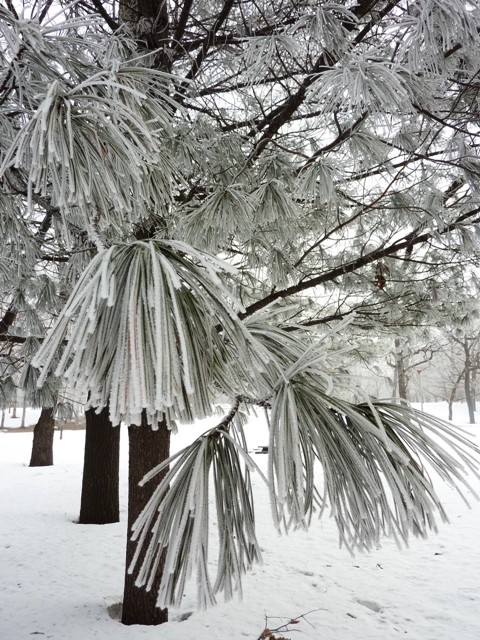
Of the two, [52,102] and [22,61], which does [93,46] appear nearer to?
[22,61]

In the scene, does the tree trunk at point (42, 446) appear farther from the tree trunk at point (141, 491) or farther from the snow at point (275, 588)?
the tree trunk at point (141, 491)

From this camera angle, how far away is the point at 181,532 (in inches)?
25.7

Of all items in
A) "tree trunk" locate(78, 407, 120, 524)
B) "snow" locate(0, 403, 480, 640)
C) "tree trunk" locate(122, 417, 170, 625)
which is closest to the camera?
"tree trunk" locate(122, 417, 170, 625)

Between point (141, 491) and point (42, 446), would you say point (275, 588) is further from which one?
point (42, 446)

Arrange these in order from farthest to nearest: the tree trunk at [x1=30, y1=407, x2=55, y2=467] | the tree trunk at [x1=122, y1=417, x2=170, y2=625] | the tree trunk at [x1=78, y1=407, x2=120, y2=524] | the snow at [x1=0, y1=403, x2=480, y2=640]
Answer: the tree trunk at [x1=30, y1=407, x2=55, y2=467] → the tree trunk at [x1=78, y1=407, x2=120, y2=524] → the snow at [x1=0, y1=403, x2=480, y2=640] → the tree trunk at [x1=122, y1=417, x2=170, y2=625]

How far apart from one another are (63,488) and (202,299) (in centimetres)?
644

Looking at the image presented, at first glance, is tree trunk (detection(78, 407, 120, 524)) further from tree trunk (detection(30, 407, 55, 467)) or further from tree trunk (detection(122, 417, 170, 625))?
tree trunk (detection(30, 407, 55, 467))

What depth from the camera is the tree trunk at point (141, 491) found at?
6.77 feet

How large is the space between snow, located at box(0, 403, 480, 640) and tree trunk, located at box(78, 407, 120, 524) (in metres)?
0.15

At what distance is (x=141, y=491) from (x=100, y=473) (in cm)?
243

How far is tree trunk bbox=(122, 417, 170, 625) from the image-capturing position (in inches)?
81.3

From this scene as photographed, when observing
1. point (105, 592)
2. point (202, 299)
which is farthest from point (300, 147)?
point (105, 592)

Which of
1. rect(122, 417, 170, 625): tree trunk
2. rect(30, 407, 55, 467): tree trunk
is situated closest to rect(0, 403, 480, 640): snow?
rect(122, 417, 170, 625): tree trunk

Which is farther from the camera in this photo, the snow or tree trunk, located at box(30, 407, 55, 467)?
tree trunk, located at box(30, 407, 55, 467)
